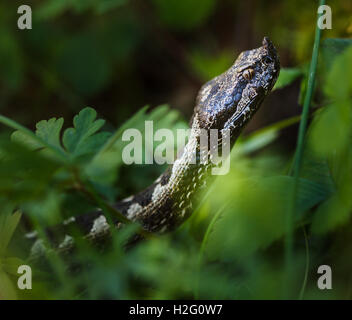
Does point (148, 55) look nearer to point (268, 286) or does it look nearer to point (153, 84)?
point (153, 84)

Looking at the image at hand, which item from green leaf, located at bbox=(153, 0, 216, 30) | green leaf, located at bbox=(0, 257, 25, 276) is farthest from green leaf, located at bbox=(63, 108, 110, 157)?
green leaf, located at bbox=(153, 0, 216, 30)

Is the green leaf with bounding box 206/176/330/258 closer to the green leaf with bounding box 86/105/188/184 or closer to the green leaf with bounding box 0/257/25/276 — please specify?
the green leaf with bounding box 86/105/188/184

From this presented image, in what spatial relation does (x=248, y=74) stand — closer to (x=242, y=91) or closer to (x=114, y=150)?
(x=242, y=91)

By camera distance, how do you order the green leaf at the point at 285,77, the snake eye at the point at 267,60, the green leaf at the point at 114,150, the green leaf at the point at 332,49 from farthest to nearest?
the green leaf at the point at 285,77 < the snake eye at the point at 267,60 < the green leaf at the point at 332,49 < the green leaf at the point at 114,150

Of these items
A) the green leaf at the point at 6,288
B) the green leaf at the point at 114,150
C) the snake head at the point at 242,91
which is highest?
the snake head at the point at 242,91

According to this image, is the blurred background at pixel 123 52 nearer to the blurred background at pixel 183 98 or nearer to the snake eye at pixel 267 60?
the blurred background at pixel 183 98

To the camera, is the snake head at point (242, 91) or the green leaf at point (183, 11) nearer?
the snake head at point (242, 91)

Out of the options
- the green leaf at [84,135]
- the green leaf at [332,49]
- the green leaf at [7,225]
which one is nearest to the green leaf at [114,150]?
the green leaf at [84,135]

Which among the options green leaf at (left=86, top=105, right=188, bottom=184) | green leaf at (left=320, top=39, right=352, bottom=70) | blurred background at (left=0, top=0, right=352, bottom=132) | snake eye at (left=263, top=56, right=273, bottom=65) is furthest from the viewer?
blurred background at (left=0, top=0, right=352, bottom=132)
